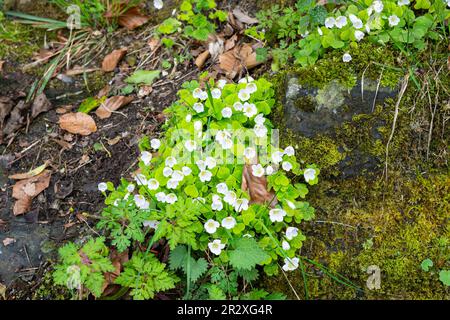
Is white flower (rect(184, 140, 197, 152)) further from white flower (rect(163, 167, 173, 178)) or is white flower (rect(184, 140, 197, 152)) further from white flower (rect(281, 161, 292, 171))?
white flower (rect(281, 161, 292, 171))

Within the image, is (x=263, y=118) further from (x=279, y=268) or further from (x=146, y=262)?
(x=146, y=262)

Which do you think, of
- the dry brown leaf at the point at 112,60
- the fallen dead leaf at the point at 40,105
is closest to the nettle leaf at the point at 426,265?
the dry brown leaf at the point at 112,60

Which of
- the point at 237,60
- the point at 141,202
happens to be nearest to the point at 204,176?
the point at 141,202

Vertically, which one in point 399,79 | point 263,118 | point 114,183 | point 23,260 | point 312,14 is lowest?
point 23,260

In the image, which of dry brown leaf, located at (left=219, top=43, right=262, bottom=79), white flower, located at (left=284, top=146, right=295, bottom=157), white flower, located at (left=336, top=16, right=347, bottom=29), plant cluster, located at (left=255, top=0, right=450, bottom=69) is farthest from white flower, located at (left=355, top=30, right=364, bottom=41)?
white flower, located at (left=284, top=146, right=295, bottom=157)

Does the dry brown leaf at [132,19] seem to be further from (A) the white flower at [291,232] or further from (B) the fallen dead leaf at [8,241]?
(A) the white flower at [291,232]

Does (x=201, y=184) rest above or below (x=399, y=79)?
below

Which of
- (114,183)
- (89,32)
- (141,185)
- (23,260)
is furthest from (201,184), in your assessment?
(89,32)

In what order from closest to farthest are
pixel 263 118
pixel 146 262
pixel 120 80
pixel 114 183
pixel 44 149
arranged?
pixel 146 262
pixel 263 118
pixel 114 183
pixel 44 149
pixel 120 80
